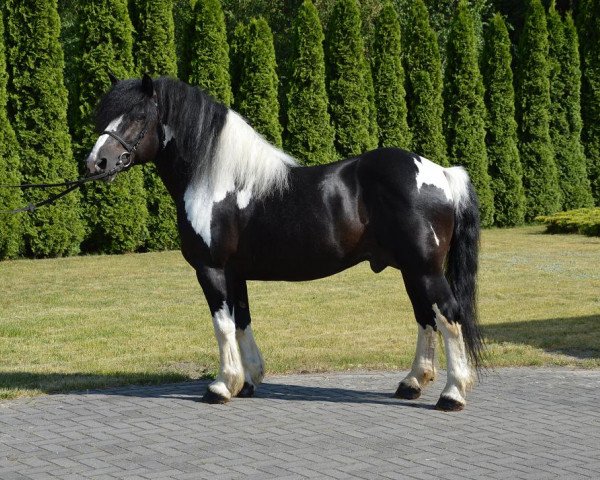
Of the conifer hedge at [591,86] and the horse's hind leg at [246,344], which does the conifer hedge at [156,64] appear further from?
the conifer hedge at [591,86]

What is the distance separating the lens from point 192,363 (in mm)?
9047

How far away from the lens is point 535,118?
78.1 feet

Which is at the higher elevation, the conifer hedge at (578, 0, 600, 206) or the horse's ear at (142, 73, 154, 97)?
the conifer hedge at (578, 0, 600, 206)

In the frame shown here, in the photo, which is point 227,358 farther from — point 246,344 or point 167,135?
point 167,135

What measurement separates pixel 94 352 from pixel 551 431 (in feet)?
16.0

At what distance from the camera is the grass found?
888 cm

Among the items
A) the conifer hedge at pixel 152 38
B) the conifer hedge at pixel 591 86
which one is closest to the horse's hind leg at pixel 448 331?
the conifer hedge at pixel 152 38

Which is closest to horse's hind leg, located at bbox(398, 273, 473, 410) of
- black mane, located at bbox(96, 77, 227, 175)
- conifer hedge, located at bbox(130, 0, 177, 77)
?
black mane, located at bbox(96, 77, 227, 175)

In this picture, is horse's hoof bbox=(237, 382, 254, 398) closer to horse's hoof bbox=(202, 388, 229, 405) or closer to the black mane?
horse's hoof bbox=(202, 388, 229, 405)

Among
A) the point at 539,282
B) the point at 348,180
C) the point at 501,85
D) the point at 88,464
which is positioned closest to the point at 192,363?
the point at 348,180

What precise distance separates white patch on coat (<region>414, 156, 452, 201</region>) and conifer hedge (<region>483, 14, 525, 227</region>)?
52.8 feet

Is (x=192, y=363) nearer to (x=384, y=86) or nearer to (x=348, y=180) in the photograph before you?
(x=348, y=180)

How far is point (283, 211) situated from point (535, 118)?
58.2ft

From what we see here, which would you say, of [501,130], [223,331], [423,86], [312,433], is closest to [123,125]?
[223,331]
